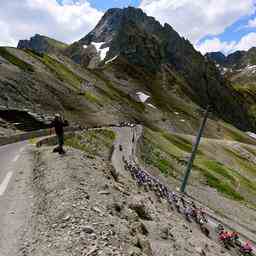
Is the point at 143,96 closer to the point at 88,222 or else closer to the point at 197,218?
the point at 197,218

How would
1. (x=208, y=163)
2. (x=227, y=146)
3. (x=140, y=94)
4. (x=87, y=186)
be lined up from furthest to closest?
(x=140, y=94) → (x=227, y=146) → (x=208, y=163) → (x=87, y=186)

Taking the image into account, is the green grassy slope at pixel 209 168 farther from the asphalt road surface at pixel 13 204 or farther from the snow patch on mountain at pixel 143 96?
the snow patch on mountain at pixel 143 96

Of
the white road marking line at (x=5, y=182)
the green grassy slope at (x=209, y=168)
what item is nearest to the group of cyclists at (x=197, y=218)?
the white road marking line at (x=5, y=182)

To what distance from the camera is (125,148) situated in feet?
188

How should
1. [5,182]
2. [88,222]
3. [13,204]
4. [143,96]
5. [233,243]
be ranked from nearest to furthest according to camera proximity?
1. [88,222]
2. [13,204]
3. [5,182]
4. [233,243]
5. [143,96]

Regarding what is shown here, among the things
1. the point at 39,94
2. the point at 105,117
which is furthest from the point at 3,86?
the point at 105,117

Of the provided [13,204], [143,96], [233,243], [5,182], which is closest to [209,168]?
[233,243]

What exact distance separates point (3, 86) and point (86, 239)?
7914cm

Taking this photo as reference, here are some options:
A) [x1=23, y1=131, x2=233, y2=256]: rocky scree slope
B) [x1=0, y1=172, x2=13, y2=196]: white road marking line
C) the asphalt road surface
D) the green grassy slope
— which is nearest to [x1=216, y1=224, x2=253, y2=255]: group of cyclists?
[x1=23, y1=131, x2=233, y2=256]: rocky scree slope

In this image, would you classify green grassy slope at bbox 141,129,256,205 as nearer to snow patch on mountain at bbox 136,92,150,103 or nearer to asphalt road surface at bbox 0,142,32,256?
asphalt road surface at bbox 0,142,32,256

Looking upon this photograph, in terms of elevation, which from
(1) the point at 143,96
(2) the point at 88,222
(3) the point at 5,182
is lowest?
(1) the point at 143,96

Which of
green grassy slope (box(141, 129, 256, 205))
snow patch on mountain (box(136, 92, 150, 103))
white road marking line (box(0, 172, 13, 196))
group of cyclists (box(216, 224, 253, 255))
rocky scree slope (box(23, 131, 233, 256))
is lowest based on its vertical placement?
green grassy slope (box(141, 129, 256, 205))

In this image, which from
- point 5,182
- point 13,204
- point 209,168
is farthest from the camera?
point 209,168

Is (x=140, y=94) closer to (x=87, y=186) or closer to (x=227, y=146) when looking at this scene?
(x=227, y=146)
